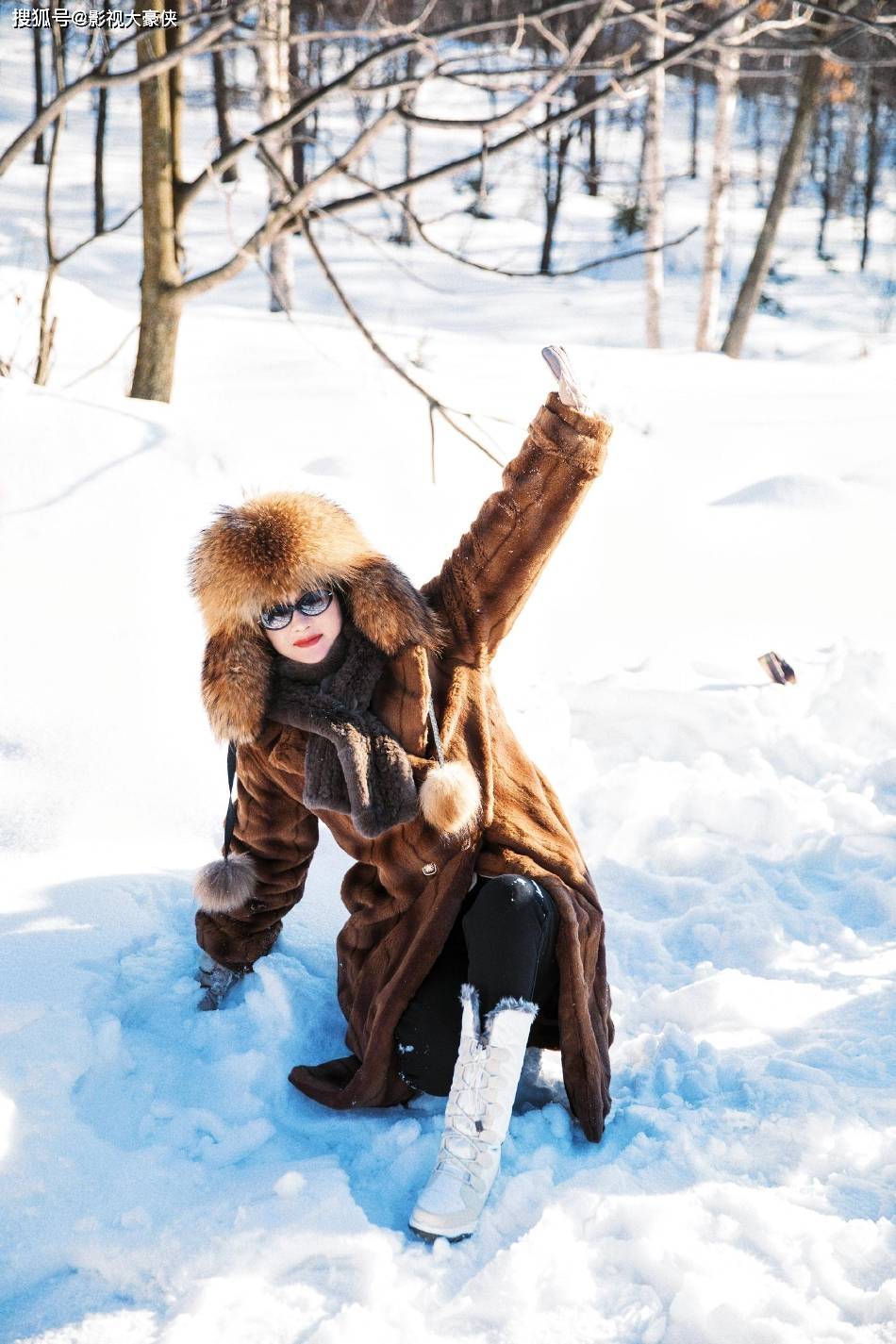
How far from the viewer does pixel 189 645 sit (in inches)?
133

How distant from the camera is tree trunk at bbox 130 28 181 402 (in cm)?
420

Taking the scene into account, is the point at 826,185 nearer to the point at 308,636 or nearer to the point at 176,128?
the point at 176,128

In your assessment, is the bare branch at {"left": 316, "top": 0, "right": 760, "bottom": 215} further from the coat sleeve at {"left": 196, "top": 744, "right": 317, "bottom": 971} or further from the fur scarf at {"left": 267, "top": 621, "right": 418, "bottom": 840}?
the coat sleeve at {"left": 196, "top": 744, "right": 317, "bottom": 971}

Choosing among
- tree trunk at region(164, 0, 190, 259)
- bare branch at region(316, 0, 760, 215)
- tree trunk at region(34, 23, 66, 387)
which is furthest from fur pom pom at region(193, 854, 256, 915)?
tree trunk at region(164, 0, 190, 259)

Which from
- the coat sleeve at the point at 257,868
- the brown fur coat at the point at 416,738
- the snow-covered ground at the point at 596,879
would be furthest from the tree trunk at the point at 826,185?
the coat sleeve at the point at 257,868

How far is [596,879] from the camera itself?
2.93 m

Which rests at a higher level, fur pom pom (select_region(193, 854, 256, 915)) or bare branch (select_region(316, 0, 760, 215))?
bare branch (select_region(316, 0, 760, 215))

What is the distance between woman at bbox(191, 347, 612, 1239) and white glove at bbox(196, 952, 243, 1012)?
0.58 ft

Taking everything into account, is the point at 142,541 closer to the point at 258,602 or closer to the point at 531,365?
the point at 258,602

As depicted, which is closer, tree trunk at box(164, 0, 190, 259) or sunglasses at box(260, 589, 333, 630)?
sunglasses at box(260, 589, 333, 630)

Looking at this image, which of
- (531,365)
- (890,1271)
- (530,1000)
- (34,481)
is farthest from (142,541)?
(531,365)

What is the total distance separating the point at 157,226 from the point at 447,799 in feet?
11.1

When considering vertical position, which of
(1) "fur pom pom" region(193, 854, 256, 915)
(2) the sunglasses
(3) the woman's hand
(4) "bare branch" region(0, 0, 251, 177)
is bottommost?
(1) "fur pom pom" region(193, 854, 256, 915)

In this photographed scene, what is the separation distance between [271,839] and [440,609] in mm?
572
